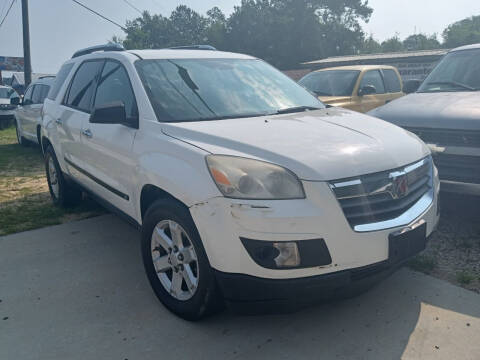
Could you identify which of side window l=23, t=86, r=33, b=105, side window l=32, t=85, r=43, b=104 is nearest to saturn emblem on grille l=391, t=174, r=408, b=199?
side window l=32, t=85, r=43, b=104

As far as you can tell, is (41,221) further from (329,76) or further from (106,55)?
(329,76)

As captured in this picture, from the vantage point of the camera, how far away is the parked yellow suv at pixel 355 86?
879cm

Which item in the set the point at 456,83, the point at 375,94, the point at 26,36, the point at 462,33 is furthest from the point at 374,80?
the point at 462,33

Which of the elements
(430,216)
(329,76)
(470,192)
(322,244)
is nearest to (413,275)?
(430,216)

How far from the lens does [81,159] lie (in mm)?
4652

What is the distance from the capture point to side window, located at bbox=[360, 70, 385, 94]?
30.6 feet

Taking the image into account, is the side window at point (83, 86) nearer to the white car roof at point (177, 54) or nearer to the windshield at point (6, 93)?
the white car roof at point (177, 54)

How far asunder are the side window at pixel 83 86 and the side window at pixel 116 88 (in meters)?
0.19

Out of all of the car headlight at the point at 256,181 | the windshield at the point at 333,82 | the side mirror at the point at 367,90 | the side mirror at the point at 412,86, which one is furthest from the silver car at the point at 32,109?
the car headlight at the point at 256,181

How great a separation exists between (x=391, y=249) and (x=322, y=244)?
0.44 meters

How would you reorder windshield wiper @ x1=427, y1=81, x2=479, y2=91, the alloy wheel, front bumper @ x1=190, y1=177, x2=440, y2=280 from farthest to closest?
windshield wiper @ x1=427, y1=81, x2=479, y2=91, the alloy wheel, front bumper @ x1=190, y1=177, x2=440, y2=280

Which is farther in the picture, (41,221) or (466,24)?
(466,24)

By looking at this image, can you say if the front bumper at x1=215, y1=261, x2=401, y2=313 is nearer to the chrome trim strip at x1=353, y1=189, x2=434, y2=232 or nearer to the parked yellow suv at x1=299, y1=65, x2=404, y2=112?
the chrome trim strip at x1=353, y1=189, x2=434, y2=232

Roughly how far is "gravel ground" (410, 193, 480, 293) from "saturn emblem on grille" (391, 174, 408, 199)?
108 centimetres
